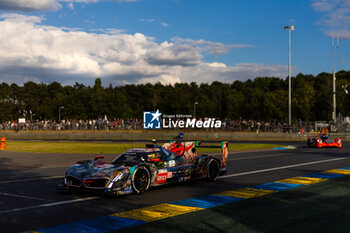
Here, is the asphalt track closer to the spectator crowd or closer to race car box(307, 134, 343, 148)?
race car box(307, 134, 343, 148)

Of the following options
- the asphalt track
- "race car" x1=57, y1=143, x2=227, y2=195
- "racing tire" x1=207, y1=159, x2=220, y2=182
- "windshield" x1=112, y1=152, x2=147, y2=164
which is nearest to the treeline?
the asphalt track

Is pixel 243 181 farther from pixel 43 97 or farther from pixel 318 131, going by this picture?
pixel 43 97

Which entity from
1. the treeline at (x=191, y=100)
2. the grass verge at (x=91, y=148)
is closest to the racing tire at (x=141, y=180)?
the grass verge at (x=91, y=148)

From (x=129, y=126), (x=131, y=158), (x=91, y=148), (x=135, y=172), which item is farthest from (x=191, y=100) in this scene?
(x=135, y=172)

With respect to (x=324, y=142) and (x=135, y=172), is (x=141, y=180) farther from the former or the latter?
(x=324, y=142)

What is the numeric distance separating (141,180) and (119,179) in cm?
77

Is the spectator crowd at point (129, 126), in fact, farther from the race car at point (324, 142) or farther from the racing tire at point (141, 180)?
the racing tire at point (141, 180)

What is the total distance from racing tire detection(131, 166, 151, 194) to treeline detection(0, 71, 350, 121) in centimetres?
5179

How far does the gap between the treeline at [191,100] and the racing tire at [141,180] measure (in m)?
51.8

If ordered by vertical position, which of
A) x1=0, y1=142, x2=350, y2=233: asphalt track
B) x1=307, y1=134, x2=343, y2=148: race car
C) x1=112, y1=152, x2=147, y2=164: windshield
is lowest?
x1=0, y1=142, x2=350, y2=233: asphalt track

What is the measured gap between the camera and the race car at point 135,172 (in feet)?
28.7

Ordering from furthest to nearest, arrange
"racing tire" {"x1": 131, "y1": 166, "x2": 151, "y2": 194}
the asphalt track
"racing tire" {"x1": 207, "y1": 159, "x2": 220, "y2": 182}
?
"racing tire" {"x1": 207, "y1": 159, "x2": 220, "y2": 182}, "racing tire" {"x1": 131, "y1": 166, "x2": 151, "y2": 194}, the asphalt track

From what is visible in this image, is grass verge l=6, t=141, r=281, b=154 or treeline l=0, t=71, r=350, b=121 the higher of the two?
treeline l=0, t=71, r=350, b=121

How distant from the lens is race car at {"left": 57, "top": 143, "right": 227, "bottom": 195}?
28.7 feet
